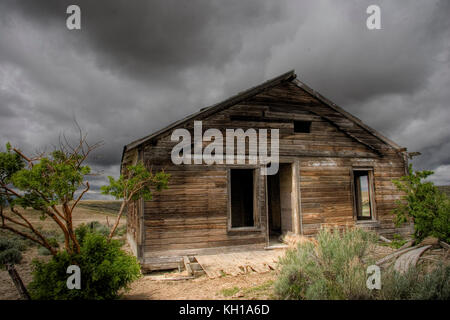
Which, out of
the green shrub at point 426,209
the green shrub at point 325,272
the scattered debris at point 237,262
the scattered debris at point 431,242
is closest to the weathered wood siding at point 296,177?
the scattered debris at point 237,262

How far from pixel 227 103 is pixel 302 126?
9.98 feet

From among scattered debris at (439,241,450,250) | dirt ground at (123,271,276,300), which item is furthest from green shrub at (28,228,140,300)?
scattered debris at (439,241,450,250)

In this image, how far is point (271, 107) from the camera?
910 centimetres

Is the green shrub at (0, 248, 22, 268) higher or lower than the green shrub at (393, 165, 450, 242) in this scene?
lower

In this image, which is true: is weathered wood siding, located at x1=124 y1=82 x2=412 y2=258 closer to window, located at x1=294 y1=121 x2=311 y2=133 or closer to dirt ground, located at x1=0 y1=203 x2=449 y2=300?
window, located at x1=294 y1=121 x2=311 y2=133

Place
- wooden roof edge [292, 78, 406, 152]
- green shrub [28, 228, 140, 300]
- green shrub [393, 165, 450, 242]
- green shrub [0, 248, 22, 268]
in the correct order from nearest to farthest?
green shrub [28, 228, 140, 300] → green shrub [393, 165, 450, 242] → green shrub [0, 248, 22, 268] → wooden roof edge [292, 78, 406, 152]

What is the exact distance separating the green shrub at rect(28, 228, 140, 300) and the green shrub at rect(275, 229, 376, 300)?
2664 millimetres

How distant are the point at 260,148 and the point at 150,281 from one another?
4909mm

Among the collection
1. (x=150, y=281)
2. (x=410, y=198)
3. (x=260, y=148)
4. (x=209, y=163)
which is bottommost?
(x=150, y=281)

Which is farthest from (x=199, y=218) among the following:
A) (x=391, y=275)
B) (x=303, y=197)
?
(x=391, y=275)

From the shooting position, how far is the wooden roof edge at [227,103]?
7.40 meters

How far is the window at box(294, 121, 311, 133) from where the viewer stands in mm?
9586
